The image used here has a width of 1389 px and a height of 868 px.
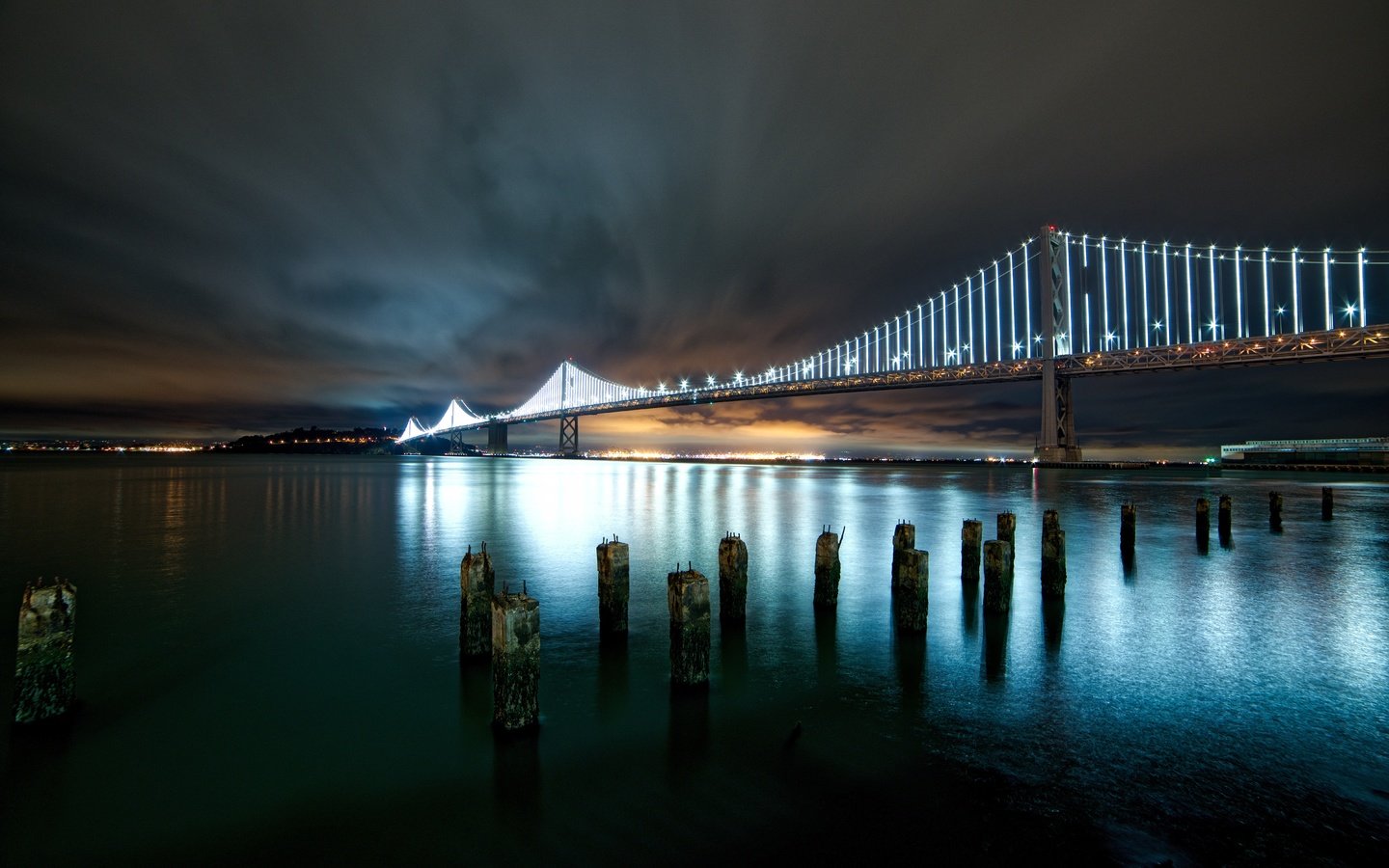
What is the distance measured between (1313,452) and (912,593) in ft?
277

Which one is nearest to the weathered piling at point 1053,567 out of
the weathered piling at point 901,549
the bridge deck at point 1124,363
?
the weathered piling at point 901,549

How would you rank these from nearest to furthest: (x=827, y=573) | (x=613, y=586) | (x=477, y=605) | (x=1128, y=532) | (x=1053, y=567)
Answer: (x=477, y=605) < (x=613, y=586) < (x=827, y=573) < (x=1053, y=567) < (x=1128, y=532)

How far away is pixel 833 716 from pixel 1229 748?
275cm

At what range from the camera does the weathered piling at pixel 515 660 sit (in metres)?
4.41

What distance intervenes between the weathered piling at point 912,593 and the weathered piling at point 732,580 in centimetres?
172

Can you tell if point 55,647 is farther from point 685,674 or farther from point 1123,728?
point 1123,728

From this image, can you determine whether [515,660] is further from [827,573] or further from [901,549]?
[901,549]

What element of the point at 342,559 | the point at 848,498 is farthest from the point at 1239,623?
the point at 848,498

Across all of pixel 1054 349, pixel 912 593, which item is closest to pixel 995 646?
pixel 912 593

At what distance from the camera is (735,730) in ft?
16.0

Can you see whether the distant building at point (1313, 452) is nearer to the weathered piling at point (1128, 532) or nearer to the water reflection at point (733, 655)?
the weathered piling at point (1128, 532)

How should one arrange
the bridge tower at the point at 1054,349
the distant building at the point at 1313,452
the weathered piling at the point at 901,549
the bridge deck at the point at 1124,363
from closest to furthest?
the weathered piling at the point at 901,549 → the bridge deck at the point at 1124,363 → the bridge tower at the point at 1054,349 → the distant building at the point at 1313,452

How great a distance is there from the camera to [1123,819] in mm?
3732

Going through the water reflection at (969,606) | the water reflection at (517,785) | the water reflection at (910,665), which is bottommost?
the water reflection at (517,785)
